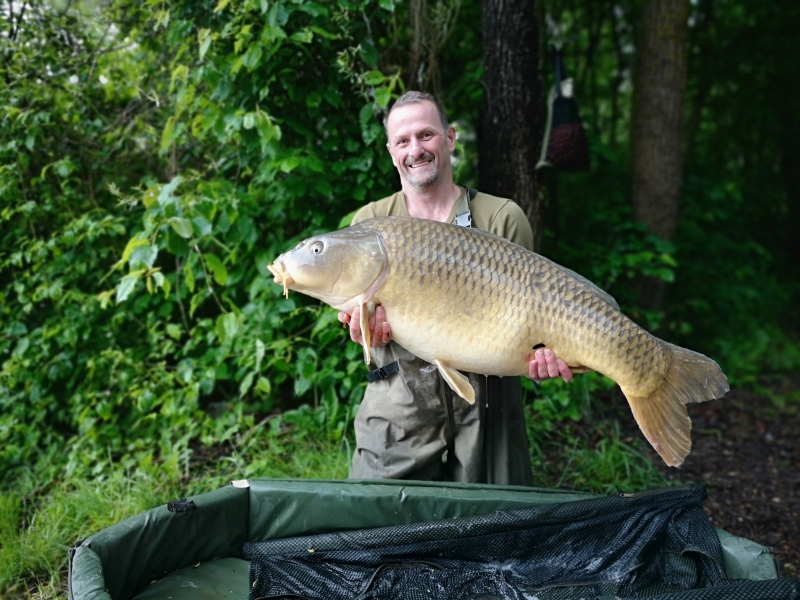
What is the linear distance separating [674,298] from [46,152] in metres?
3.86

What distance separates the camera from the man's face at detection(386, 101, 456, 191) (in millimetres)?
1851

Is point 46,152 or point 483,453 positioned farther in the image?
point 46,152

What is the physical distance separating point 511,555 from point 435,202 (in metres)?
0.99

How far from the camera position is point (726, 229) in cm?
544

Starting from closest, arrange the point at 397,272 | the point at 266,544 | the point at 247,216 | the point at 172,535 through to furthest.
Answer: the point at 397,272, the point at 172,535, the point at 266,544, the point at 247,216

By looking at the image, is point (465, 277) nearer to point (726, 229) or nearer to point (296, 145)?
point (296, 145)

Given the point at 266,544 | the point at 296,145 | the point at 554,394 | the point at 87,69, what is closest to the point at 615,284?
A: the point at 554,394

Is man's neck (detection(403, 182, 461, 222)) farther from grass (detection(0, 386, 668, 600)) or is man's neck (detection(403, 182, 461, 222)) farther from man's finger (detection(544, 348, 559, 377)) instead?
grass (detection(0, 386, 668, 600))

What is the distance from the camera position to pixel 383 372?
76.8 inches

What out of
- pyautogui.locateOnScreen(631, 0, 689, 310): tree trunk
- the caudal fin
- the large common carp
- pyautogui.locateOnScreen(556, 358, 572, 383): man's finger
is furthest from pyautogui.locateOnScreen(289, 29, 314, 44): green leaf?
pyautogui.locateOnScreen(631, 0, 689, 310): tree trunk

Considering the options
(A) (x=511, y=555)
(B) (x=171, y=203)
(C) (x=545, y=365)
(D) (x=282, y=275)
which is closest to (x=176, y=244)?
(B) (x=171, y=203)

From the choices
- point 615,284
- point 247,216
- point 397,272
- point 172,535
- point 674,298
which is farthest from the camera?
point 674,298

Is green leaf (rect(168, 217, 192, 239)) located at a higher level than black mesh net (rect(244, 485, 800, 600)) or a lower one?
higher

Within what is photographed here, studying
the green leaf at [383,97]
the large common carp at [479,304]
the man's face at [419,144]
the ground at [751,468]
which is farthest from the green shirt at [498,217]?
the ground at [751,468]
